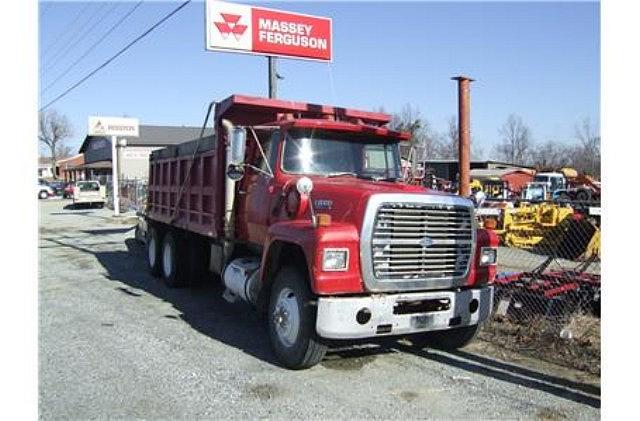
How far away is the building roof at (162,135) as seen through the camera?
6544 cm

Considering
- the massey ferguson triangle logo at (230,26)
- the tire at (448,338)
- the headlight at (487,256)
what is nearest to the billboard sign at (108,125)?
the massey ferguson triangle logo at (230,26)

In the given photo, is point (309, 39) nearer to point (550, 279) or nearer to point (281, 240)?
point (550, 279)

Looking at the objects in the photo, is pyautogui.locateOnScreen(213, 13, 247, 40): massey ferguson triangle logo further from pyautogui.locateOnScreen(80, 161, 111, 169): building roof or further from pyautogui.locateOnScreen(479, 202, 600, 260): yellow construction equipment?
pyautogui.locateOnScreen(80, 161, 111, 169): building roof

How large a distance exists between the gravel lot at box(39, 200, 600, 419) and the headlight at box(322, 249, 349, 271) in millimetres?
1058

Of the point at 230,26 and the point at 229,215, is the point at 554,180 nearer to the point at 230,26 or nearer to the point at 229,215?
the point at 230,26

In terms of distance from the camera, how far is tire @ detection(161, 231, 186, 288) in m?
10.2

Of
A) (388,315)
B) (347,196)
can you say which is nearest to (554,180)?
(347,196)

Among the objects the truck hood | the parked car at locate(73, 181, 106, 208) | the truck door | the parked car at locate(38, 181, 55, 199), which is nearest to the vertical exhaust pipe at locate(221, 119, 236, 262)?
the truck door

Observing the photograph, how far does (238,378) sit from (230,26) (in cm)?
1132

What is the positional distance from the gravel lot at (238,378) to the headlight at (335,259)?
1058 millimetres

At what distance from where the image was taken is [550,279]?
327 inches

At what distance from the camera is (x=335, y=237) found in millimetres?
5445

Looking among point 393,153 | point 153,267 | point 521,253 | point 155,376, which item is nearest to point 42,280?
point 153,267
